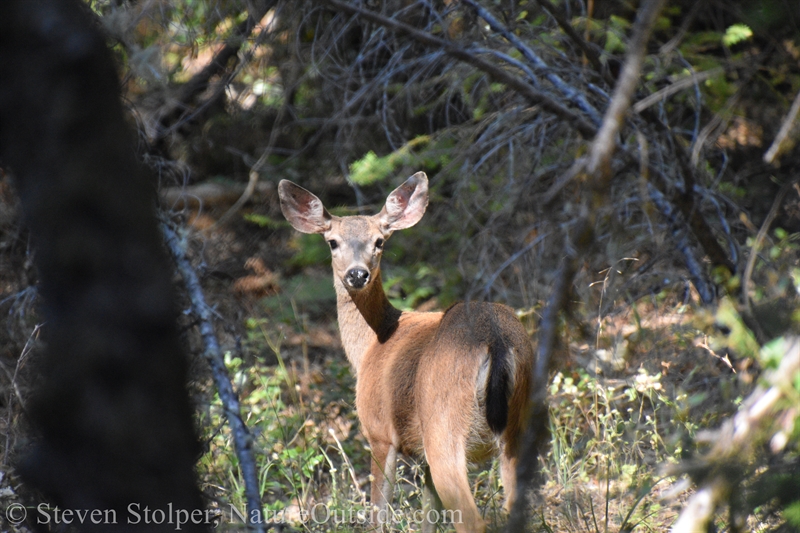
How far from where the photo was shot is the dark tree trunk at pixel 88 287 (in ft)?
5.82

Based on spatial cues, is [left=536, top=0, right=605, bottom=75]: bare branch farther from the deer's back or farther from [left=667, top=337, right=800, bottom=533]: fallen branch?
[left=667, top=337, right=800, bottom=533]: fallen branch

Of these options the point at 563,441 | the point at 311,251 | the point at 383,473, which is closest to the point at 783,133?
the point at 563,441

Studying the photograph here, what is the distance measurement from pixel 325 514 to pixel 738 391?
2398mm

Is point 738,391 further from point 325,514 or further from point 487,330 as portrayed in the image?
point 325,514

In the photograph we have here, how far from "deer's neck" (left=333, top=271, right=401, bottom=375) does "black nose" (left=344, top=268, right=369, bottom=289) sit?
0.56 feet

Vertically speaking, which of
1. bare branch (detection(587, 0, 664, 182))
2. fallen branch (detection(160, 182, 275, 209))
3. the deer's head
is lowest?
fallen branch (detection(160, 182, 275, 209))

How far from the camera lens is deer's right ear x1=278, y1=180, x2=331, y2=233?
5.82 meters

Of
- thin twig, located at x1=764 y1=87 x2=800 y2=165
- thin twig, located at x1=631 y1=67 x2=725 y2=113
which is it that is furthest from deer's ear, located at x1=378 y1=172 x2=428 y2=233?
thin twig, located at x1=764 y1=87 x2=800 y2=165

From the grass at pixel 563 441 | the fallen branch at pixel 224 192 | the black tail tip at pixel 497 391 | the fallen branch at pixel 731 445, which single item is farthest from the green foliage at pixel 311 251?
the fallen branch at pixel 731 445

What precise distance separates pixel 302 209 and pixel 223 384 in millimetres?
2697

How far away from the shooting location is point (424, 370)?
4.43 meters

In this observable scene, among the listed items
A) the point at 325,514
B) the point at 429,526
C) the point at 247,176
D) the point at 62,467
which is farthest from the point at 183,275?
the point at 247,176

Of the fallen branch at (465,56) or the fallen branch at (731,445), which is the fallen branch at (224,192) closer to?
the fallen branch at (465,56)

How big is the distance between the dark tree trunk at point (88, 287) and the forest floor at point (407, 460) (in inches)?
50.9
